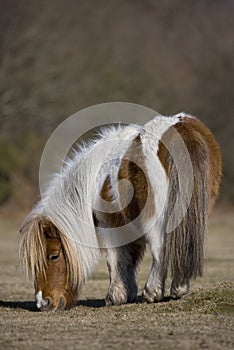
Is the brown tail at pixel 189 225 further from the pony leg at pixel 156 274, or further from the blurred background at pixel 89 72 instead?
the blurred background at pixel 89 72

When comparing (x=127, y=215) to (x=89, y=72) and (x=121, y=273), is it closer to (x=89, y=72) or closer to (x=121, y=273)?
(x=121, y=273)

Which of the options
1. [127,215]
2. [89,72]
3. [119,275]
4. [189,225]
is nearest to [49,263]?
[119,275]

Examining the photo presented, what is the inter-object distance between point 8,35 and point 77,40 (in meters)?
8.93

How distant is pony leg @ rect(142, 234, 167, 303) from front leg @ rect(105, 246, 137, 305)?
0.39 meters

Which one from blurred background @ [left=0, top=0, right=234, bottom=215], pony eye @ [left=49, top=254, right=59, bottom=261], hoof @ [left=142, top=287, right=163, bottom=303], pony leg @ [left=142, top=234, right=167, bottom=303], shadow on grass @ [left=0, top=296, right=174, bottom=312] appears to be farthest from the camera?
blurred background @ [left=0, top=0, right=234, bottom=215]

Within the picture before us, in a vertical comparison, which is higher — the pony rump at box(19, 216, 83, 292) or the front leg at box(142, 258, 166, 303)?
the pony rump at box(19, 216, 83, 292)

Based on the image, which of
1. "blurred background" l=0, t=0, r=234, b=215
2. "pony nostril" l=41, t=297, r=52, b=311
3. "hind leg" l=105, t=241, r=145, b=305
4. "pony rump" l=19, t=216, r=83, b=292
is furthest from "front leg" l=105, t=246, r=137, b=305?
"blurred background" l=0, t=0, r=234, b=215

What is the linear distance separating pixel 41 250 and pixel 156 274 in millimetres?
1156

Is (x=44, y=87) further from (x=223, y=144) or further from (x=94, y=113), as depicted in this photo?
(x=94, y=113)

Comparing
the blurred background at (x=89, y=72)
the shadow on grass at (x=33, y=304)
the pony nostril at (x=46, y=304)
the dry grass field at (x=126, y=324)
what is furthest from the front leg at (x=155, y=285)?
the blurred background at (x=89, y=72)

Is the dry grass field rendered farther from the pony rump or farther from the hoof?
the pony rump

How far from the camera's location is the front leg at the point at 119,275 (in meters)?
7.88

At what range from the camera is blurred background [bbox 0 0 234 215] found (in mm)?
34094

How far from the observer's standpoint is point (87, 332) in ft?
20.2
